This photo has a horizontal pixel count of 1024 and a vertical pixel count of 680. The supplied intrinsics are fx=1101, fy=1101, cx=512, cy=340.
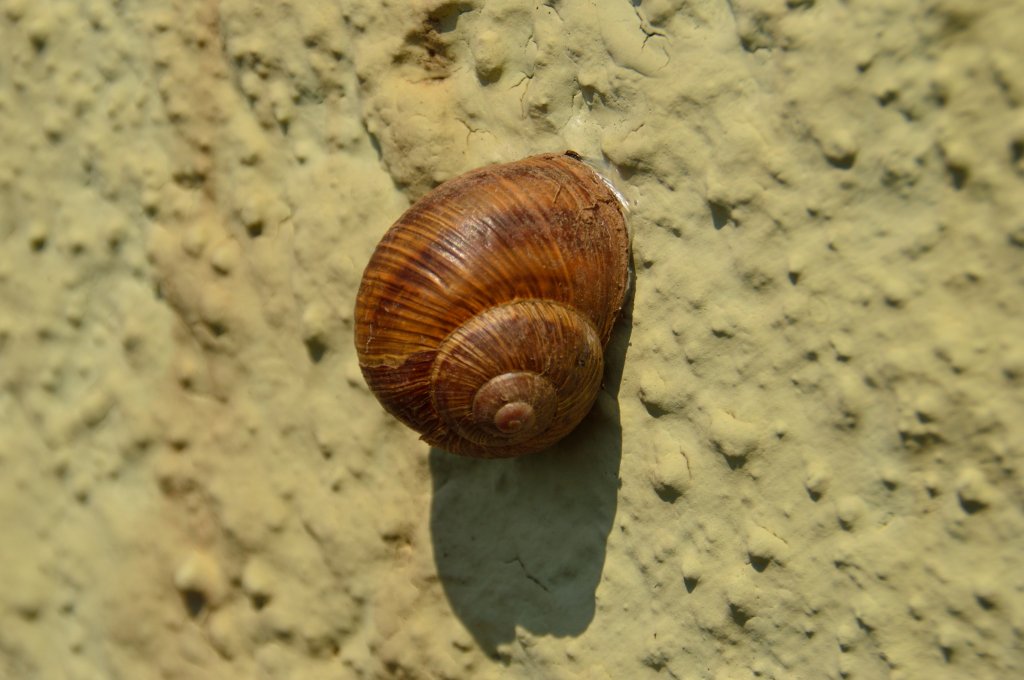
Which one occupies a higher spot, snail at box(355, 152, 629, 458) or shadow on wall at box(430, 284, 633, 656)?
snail at box(355, 152, 629, 458)

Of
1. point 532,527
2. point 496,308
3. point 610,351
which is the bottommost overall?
point 532,527

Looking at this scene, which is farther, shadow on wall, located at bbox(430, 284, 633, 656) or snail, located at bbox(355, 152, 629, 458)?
shadow on wall, located at bbox(430, 284, 633, 656)

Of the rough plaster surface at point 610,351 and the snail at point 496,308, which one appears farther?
the snail at point 496,308

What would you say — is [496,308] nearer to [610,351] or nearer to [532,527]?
[610,351]

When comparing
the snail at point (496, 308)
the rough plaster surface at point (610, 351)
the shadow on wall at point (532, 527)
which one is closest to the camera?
the rough plaster surface at point (610, 351)

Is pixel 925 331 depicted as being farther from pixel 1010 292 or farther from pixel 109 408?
pixel 109 408

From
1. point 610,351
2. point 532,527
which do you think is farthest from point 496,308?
point 532,527

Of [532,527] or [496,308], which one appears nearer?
[496,308]

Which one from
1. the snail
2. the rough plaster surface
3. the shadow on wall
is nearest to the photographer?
the rough plaster surface
